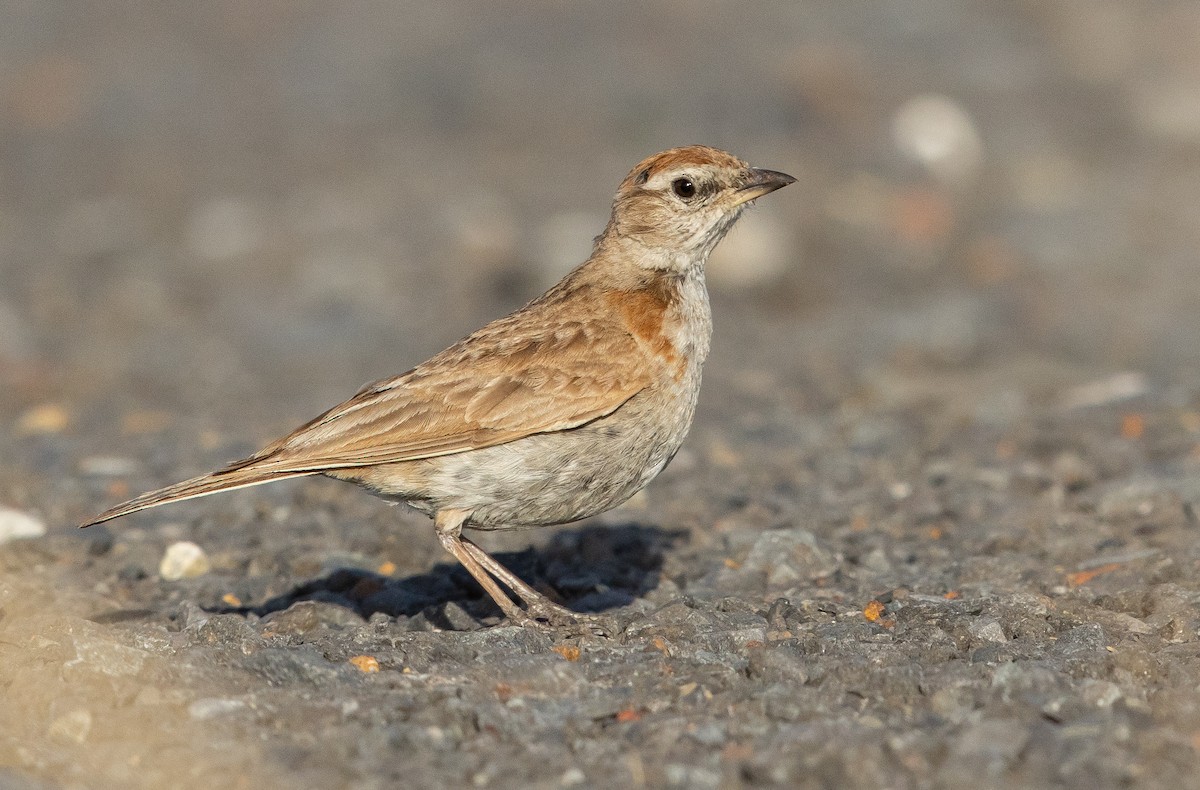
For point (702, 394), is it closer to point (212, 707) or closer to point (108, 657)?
point (108, 657)

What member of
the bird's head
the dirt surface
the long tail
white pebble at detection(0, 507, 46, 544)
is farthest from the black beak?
white pebble at detection(0, 507, 46, 544)

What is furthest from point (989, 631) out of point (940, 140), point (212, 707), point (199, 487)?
point (940, 140)

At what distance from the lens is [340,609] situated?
A: 6.57 meters

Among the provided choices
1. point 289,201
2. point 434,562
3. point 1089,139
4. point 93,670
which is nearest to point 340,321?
point 289,201

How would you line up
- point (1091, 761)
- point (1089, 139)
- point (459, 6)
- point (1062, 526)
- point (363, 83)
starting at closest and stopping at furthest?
point (1091, 761)
point (1062, 526)
point (1089, 139)
point (363, 83)
point (459, 6)

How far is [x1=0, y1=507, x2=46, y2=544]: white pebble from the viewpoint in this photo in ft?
25.5

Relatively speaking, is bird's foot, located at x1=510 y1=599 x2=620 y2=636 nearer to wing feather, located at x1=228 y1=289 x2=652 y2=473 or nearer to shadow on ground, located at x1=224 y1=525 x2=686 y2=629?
shadow on ground, located at x1=224 y1=525 x2=686 y2=629

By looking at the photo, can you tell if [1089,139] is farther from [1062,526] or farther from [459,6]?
[1062,526]

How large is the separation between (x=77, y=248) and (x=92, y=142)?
3167mm

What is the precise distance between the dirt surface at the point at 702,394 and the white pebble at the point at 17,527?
0.06 metres

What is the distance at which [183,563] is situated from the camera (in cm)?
746

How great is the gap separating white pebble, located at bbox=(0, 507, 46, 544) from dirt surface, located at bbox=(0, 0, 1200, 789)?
0.06 meters

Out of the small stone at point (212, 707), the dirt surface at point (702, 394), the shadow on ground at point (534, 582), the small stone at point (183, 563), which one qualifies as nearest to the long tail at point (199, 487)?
the dirt surface at point (702, 394)

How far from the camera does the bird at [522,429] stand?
629 centimetres
